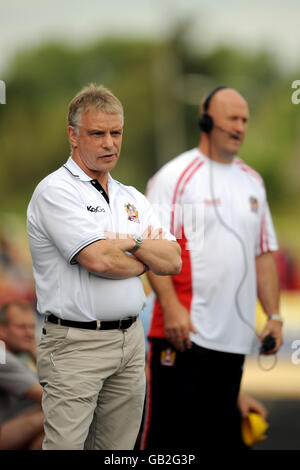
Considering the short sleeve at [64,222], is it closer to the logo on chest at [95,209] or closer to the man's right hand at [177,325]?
the logo on chest at [95,209]

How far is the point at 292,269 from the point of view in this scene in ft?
52.3

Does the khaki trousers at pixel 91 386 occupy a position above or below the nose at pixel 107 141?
below

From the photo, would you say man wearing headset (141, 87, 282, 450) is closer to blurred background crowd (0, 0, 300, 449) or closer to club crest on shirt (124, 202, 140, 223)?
club crest on shirt (124, 202, 140, 223)

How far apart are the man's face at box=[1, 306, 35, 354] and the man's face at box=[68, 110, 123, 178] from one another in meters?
1.65

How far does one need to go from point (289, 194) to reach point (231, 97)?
141 feet

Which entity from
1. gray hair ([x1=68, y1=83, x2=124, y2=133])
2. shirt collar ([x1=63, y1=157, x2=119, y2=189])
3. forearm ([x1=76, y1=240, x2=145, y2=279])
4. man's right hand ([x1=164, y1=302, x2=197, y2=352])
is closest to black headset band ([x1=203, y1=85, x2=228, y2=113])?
man's right hand ([x1=164, y1=302, x2=197, y2=352])

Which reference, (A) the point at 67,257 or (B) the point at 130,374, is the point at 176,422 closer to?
(B) the point at 130,374

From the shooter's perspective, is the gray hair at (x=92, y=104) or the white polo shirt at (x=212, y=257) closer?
the gray hair at (x=92, y=104)

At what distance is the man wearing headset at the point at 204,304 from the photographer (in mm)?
4238

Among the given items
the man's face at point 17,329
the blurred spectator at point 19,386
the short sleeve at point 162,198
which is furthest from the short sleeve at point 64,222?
the man's face at point 17,329

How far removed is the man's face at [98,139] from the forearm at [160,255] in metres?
0.39

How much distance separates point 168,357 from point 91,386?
1166 millimetres

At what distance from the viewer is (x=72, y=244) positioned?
122 inches

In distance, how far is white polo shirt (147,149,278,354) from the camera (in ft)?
14.0
